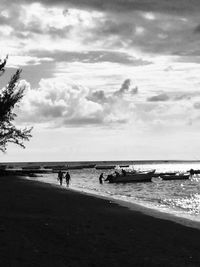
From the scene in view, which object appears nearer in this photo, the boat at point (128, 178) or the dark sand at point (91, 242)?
the dark sand at point (91, 242)

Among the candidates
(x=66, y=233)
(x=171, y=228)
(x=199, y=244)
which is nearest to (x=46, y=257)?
(x=66, y=233)

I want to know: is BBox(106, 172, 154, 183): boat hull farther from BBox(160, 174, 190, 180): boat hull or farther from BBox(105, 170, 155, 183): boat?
BBox(160, 174, 190, 180): boat hull

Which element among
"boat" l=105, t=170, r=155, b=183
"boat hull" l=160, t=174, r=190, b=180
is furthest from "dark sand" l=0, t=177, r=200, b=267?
"boat hull" l=160, t=174, r=190, b=180

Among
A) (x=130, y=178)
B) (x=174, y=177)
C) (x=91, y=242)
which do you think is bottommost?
(x=174, y=177)

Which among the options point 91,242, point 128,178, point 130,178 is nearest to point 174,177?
point 130,178

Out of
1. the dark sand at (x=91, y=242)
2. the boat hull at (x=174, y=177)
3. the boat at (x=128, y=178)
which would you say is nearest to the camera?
the dark sand at (x=91, y=242)

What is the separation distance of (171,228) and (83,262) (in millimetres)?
11909

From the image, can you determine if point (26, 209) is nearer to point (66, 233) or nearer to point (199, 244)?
point (66, 233)

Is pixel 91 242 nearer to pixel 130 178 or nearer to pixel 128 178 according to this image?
pixel 128 178

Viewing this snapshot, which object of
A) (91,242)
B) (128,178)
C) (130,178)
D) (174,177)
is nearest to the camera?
(91,242)

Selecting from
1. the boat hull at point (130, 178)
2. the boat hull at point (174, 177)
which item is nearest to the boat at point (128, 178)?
the boat hull at point (130, 178)

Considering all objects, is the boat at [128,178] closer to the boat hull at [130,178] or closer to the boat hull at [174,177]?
the boat hull at [130,178]

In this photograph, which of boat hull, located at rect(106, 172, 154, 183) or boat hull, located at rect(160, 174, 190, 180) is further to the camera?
boat hull, located at rect(160, 174, 190, 180)

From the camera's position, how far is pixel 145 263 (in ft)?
51.9
